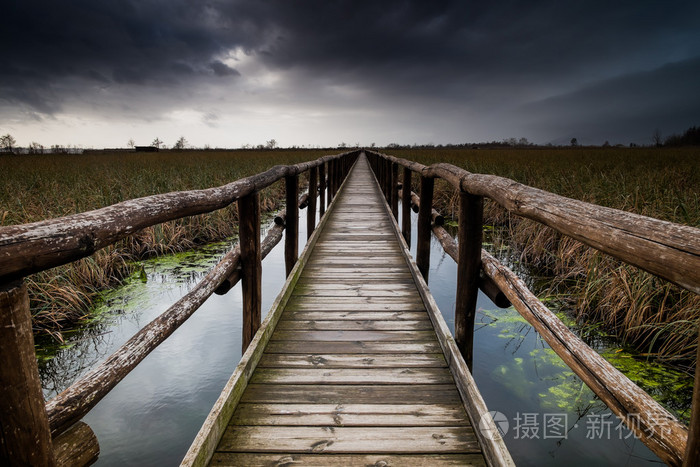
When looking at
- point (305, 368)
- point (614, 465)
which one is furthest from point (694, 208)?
point (305, 368)

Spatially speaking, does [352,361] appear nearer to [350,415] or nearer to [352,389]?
[352,389]

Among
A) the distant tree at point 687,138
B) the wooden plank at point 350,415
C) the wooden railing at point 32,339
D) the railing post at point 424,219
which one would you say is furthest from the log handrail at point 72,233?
the distant tree at point 687,138

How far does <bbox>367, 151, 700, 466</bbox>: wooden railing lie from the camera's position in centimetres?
77

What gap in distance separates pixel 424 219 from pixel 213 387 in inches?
102

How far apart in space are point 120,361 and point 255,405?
2.51 feet

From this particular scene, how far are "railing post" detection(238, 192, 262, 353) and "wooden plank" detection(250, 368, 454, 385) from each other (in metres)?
0.58

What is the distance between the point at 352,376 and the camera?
83.2 inches

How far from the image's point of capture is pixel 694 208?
14.2ft

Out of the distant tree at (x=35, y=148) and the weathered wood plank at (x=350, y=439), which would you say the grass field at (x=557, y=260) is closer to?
the weathered wood plank at (x=350, y=439)

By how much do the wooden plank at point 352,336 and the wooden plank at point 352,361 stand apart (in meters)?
0.20

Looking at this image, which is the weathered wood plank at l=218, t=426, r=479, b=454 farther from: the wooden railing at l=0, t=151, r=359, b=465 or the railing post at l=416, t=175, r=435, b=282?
the railing post at l=416, t=175, r=435, b=282

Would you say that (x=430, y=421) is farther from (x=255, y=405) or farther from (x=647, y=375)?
(x=647, y=375)

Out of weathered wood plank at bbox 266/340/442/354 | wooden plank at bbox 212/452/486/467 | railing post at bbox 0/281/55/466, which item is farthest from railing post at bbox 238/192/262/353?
railing post at bbox 0/281/55/466

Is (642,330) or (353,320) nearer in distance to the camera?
(353,320)
